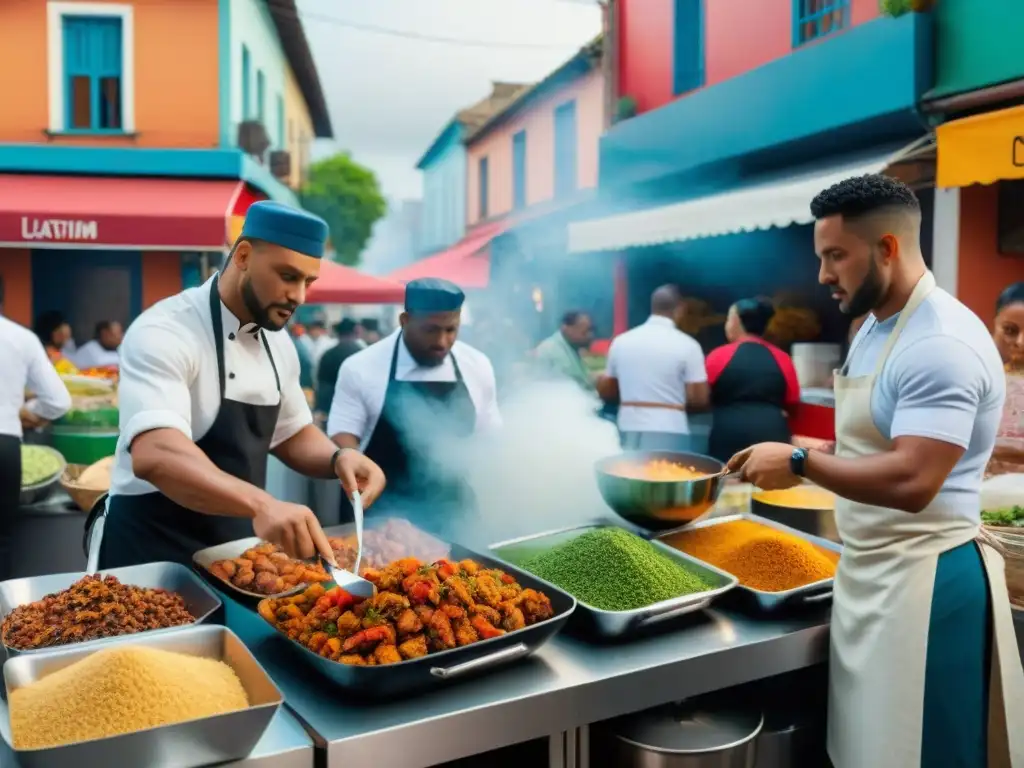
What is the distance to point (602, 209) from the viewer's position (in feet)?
35.8

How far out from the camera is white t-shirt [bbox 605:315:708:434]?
5.25 metres

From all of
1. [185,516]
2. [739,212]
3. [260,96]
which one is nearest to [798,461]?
[185,516]

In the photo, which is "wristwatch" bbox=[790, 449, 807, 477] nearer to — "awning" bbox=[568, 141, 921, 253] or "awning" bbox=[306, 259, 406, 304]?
"awning" bbox=[568, 141, 921, 253]

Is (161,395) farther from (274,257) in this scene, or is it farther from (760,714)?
(760,714)

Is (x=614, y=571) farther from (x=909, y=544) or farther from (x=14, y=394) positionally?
(x=14, y=394)

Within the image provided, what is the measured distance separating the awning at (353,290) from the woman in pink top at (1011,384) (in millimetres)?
6723

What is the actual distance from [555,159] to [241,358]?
48.8 feet

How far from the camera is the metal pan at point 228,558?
1.96m

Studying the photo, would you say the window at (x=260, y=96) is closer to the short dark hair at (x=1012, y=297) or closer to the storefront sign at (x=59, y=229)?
the storefront sign at (x=59, y=229)

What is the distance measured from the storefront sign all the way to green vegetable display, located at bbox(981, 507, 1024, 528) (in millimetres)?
8388

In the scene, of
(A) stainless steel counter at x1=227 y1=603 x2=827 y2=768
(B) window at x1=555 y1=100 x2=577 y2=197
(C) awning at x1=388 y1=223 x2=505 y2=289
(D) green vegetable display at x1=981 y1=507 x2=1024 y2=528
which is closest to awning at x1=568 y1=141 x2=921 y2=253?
(D) green vegetable display at x1=981 y1=507 x2=1024 y2=528

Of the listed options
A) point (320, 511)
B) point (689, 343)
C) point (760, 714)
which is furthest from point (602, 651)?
point (320, 511)

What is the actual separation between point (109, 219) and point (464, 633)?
8.33 metres

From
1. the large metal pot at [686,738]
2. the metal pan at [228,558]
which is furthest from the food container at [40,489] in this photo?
the large metal pot at [686,738]
